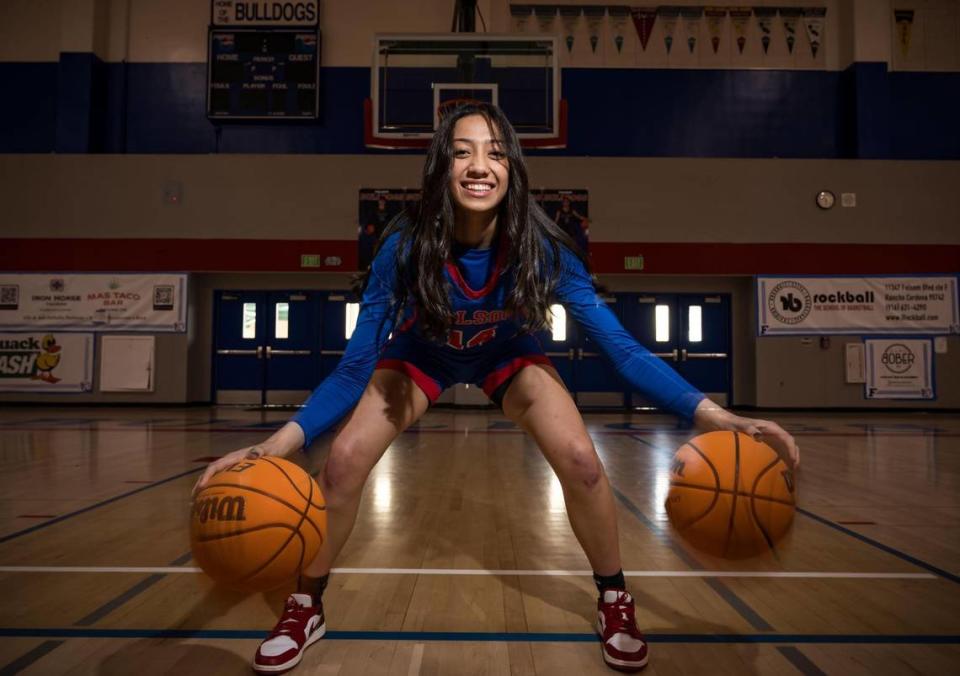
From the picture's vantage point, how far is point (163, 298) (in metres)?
10.3

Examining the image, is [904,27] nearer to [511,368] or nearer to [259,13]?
[259,13]

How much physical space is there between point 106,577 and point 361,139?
9.45 metres

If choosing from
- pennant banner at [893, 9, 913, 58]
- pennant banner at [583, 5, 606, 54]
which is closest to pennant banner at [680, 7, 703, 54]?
pennant banner at [583, 5, 606, 54]

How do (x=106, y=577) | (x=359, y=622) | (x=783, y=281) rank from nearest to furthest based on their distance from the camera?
(x=359, y=622) < (x=106, y=577) < (x=783, y=281)

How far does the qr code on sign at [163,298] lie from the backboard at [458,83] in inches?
167

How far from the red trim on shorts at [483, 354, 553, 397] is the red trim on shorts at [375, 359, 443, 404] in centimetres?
18

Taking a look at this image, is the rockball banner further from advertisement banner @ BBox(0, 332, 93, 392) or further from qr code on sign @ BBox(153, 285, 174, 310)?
advertisement banner @ BBox(0, 332, 93, 392)

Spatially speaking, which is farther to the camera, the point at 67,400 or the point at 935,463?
the point at 67,400

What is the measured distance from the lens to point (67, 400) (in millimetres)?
10211

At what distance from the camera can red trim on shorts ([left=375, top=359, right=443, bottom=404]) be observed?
1.94m

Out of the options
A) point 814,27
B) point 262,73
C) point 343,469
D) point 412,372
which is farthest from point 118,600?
point 814,27

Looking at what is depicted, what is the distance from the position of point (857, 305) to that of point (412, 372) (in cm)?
1010

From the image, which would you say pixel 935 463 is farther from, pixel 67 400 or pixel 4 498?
pixel 67 400

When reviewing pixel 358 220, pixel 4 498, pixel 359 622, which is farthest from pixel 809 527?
pixel 358 220
